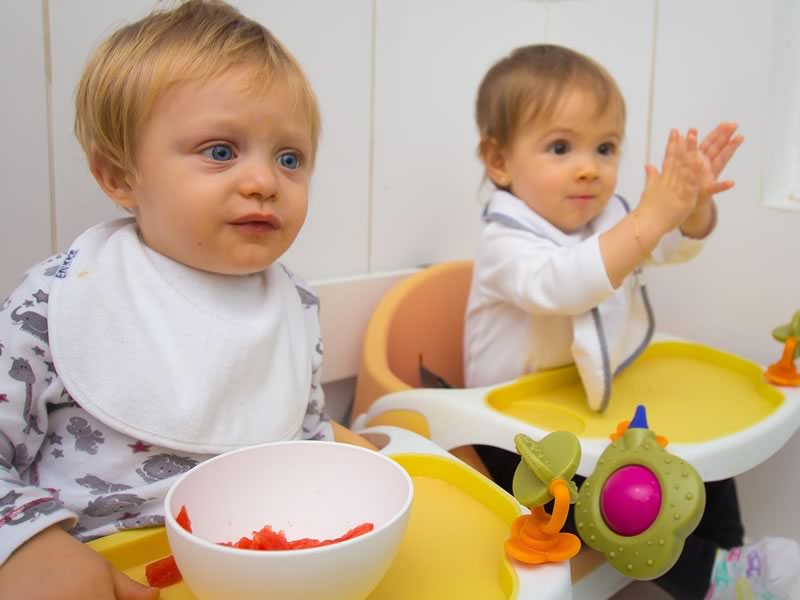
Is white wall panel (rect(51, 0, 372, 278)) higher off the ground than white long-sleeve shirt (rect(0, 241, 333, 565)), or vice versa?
white wall panel (rect(51, 0, 372, 278))

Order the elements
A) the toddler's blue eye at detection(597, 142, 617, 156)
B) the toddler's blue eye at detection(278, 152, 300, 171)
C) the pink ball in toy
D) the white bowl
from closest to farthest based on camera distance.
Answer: the white bowl < the pink ball in toy < the toddler's blue eye at detection(278, 152, 300, 171) < the toddler's blue eye at detection(597, 142, 617, 156)

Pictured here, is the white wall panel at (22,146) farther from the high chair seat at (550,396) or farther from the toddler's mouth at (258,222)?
the high chair seat at (550,396)

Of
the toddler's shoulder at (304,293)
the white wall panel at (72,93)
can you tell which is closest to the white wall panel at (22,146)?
the white wall panel at (72,93)

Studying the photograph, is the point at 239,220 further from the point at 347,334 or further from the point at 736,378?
the point at 736,378

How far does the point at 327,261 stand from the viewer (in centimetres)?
103

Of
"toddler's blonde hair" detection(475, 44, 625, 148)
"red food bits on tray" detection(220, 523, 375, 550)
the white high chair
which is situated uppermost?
"toddler's blonde hair" detection(475, 44, 625, 148)

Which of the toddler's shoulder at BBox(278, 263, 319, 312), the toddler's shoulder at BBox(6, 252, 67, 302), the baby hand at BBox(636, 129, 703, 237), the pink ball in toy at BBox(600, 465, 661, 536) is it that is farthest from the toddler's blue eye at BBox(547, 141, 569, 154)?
the toddler's shoulder at BBox(6, 252, 67, 302)

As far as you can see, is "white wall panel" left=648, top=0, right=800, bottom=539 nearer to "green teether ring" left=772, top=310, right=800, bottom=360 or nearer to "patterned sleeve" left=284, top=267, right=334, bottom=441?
"green teether ring" left=772, top=310, right=800, bottom=360

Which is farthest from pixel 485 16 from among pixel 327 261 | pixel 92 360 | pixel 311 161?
pixel 92 360

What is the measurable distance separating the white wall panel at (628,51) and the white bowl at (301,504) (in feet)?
2.74

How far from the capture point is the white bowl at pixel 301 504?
0.40 m

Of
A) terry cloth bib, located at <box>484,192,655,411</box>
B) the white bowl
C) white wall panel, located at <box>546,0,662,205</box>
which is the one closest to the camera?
the white bowl

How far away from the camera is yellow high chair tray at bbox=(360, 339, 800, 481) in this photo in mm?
722

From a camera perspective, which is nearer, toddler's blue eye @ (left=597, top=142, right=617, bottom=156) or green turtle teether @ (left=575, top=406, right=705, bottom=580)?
green turtle teether @ (left=575, top=406, right=705, bottom=580)
